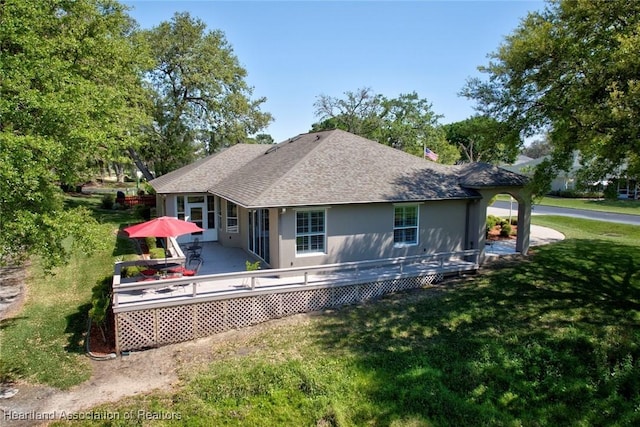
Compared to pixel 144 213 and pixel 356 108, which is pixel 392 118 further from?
pixel 144 213

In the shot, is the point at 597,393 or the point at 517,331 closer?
the point at 597,393

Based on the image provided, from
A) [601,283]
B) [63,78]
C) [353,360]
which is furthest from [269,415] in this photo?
[601,283]

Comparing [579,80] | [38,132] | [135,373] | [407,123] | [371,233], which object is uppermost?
[407,123]

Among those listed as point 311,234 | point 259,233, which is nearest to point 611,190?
point 311,234

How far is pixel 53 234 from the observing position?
9.45m

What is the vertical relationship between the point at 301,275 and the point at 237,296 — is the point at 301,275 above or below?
above

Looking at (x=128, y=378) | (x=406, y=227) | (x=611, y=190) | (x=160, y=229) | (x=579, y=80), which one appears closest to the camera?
(x=128, y=378)

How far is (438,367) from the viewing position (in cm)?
947

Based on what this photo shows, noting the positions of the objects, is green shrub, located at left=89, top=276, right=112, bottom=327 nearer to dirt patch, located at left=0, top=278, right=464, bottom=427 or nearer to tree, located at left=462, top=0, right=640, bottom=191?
dirt patch, located at left=0, top=278, right=464, bottom=427

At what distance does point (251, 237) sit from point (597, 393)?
1282 centimetres

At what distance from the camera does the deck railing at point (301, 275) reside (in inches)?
450

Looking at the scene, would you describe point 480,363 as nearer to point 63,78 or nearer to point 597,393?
point 597,393

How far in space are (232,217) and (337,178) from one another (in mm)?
6274

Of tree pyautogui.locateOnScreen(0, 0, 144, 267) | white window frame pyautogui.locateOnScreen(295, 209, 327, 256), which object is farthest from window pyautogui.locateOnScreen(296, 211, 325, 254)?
tree pyautogui.locateOnScreen(0, 0, 144, 267)
